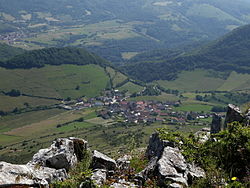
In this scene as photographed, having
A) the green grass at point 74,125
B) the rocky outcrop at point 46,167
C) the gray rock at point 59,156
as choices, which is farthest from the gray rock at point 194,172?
the green grass at point 74,125

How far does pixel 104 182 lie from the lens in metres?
17.6

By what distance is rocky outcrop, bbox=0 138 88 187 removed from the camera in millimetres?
14523

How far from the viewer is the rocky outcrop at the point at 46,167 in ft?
47.6

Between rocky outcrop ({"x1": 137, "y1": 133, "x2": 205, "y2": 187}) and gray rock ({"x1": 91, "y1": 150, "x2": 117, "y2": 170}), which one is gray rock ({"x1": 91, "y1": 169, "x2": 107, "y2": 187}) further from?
rocky outcrop ({"x1": 137, "y1": 133, "x2": 205, "y2": 187})

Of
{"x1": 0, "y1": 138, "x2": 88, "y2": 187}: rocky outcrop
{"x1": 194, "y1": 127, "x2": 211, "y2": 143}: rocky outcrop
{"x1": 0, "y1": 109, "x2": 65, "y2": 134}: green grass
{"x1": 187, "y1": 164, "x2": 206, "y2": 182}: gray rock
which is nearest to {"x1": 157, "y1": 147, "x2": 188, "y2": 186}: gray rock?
{"x1": 187, "y1": 164, "x2": 206, "y2": 182}: gray rock

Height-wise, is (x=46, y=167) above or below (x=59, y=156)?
below

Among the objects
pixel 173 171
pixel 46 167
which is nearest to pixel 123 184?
pixel 173 171

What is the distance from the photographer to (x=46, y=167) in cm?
1852

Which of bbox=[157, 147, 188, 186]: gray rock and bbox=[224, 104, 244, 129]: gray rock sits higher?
bbox=[224, 104, 244, 129]: gray rock

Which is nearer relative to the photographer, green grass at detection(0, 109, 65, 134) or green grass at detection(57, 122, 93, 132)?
green grass at detection(57, 122, 93, 132)

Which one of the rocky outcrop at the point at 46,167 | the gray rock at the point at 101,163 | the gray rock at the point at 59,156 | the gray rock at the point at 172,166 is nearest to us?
the rocky outcrop at the point at 46,167

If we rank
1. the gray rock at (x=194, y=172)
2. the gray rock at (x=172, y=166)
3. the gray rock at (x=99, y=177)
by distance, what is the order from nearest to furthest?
the gray rock at (x=172, y=166) → the gray rock at (x=99, y=177) → the gray rock at (x=194, y=172)

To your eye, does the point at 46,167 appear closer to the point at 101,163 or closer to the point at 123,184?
the point at 101,163

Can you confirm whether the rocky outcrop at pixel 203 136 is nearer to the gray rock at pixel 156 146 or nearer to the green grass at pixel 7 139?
the gray rock at pixel 156 146
